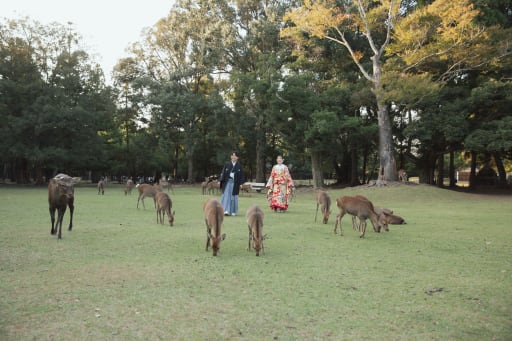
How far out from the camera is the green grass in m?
4.24

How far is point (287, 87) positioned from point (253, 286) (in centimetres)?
2604

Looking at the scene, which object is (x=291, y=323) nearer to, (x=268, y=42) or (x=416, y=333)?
(x=416, y=333)

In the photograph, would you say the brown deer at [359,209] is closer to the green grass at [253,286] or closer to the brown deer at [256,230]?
the green grass at [253,286]

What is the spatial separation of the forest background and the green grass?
1904 centimetres

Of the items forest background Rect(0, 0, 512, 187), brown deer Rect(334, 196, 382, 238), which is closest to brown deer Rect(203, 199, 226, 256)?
brown deer Rect(334, 196, 382, 238)

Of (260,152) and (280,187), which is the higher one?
(260,152)

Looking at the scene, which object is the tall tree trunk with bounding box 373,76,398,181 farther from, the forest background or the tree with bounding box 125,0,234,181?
the tree with bounding box 125,0,234,181

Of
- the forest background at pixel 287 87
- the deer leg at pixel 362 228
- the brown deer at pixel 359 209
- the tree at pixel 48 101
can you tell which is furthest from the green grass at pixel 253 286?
the tree at pixel 48 101

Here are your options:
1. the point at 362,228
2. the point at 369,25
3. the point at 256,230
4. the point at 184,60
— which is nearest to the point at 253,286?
the point at 256,230

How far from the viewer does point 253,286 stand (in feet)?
18.6

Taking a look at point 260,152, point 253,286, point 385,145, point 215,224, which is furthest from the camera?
point 260,152

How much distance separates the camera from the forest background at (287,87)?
26.8 m

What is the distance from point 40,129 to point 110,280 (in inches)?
1288

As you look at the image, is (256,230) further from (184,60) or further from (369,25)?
(184,60)
